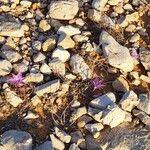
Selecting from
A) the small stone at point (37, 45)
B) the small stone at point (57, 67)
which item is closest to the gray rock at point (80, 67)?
the small stone at point (57, 67)

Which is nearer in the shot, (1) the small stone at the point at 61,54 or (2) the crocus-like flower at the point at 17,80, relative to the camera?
(2) the crocus-like flower at the point at 17,80

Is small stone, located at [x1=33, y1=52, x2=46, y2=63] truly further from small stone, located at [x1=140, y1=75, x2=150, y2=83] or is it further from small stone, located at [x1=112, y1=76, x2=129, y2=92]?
small stone, located at [x1=140, y1=75, x2=150, y2=83]

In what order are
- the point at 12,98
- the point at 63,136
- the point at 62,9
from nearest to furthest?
the point at 63,136, the point at 12,98, the point at 62,9

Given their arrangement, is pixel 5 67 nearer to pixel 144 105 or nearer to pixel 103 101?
pixel 103 101

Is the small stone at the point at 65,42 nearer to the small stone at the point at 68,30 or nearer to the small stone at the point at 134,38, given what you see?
the small stone at the point at 68,30

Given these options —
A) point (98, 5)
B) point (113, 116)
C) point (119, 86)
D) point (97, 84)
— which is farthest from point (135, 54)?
point (113, 116)

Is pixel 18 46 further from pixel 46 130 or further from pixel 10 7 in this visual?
pixel 46 130

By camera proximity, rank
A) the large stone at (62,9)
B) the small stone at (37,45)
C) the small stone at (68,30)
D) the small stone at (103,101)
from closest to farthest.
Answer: the small stone at (103,101) < the small stone at (37,45) < the small stone at (68,30) < the large stone at (62,9)
